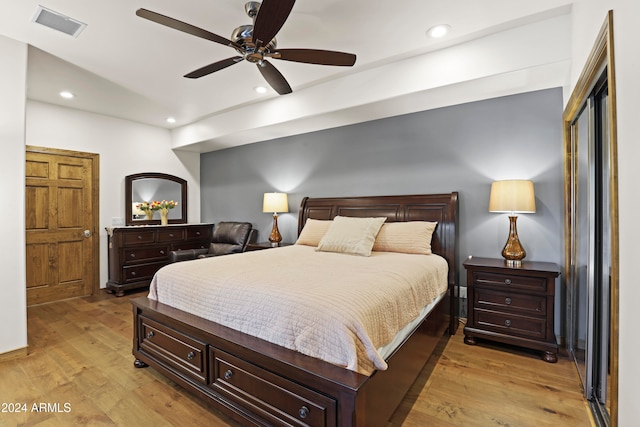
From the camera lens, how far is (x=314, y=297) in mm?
1602

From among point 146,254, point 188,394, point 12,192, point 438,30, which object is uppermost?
point 438,30

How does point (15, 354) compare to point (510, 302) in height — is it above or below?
below

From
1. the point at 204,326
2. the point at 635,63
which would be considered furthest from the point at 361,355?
the point at 635,63

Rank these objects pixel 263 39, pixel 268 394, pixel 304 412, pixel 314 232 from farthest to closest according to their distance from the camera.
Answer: pixel 314 232 < pixel 263 39 < pixel 268 394 < pixel 304 412

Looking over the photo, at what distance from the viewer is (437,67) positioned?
2801 mm

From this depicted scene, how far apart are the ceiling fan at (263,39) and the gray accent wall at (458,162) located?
5.08 ft

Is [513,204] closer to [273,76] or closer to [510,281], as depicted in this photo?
[510,281]

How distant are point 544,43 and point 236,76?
281 cm

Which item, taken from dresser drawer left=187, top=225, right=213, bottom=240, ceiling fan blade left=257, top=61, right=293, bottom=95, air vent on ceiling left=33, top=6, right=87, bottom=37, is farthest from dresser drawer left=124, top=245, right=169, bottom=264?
ceiling fan blade left=257, top=61, right=293, bottom=95

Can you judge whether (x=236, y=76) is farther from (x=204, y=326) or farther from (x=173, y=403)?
(x=173, y=403)

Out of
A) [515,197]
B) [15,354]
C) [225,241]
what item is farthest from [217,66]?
[225,241]

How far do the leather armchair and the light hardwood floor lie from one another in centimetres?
188

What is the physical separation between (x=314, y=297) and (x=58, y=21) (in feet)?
9.33

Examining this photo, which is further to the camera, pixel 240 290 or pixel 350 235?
pixel 350 235
